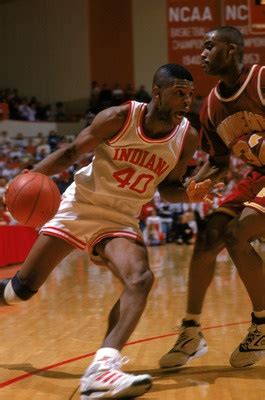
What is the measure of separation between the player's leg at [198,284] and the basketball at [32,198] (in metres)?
0.91

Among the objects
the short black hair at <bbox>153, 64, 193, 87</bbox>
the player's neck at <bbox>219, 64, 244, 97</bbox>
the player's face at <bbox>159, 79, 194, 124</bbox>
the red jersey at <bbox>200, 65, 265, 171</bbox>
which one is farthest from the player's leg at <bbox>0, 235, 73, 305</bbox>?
the player's neck at <bbox>219, 64, 244, 97</bbox>

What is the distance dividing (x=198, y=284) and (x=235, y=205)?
0.54m

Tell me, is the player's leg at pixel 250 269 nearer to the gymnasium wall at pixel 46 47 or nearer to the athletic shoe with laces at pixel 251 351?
the athletic shoe with laces at pixel 251 351

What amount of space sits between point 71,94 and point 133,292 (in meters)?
18.6

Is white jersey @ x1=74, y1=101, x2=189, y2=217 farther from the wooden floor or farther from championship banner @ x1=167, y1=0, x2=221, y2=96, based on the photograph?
championship banner @ x1=167, y1=0, x2=221, y2=96

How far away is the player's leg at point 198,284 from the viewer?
4.41 metres

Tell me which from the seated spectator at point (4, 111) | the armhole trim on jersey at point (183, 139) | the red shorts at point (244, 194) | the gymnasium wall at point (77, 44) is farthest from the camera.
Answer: the gymnasium wall at point (77, 44)

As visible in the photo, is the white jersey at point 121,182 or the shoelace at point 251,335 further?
the shoelace at point 251,335

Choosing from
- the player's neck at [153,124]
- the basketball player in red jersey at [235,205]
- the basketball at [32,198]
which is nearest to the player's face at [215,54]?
the basketball player in red jersey at [235,205]

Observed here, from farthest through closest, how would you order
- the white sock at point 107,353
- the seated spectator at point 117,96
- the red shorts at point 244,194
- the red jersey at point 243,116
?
the seated spectator at point 117,96 → the red shorts at point 244,194 → the red jersey at point 243,116 → the white sock at point 107,353

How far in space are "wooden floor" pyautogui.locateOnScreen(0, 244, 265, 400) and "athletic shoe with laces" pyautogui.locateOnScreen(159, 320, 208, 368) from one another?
6 cm

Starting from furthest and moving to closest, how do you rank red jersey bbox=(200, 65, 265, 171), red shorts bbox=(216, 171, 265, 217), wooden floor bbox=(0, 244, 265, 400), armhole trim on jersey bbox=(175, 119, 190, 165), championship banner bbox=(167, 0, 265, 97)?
championship banner bbox=(167, 0, 265, 97) < red shorts bbox=(216, 171, 265, 217) < red jersey bbox=(200, 65, 265, 171) < armhole trim on jersey bbox=(175, 119, 190, 165) < wooden floor bbox=(0, 244, 265, 400)

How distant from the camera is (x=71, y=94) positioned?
21.9 m

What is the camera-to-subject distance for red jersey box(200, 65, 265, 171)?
4379mm
